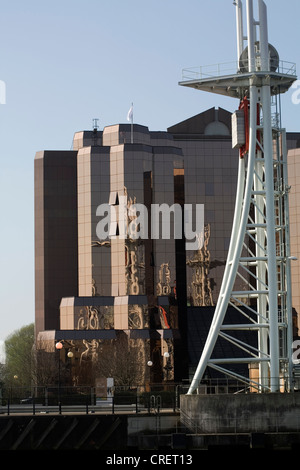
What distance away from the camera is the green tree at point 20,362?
12214 cm

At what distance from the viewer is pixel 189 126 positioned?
520 ft

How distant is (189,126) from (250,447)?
107374mm

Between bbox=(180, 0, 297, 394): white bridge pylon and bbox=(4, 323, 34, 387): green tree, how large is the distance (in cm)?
4368

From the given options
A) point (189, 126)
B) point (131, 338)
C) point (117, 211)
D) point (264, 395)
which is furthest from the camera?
point (189, 126)

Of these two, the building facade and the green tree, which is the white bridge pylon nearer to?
the green tree

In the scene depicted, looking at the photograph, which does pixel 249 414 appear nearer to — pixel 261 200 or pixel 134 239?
pixel 261 200

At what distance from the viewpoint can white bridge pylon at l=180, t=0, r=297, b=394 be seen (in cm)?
6019

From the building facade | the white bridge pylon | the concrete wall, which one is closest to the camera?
the concrete wall

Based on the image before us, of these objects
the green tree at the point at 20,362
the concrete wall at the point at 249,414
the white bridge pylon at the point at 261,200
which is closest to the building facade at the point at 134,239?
the green tree at the point at 20,362

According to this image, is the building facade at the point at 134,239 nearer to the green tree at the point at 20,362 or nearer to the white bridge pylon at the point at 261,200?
the green tree at the point at 20,362

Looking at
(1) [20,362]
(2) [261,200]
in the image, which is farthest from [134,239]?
(2) [261,200]

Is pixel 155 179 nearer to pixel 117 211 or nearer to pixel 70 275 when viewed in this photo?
pixel 117 211

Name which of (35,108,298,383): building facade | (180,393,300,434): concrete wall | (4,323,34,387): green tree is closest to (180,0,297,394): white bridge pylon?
(180,393,300,434): concrete wall
